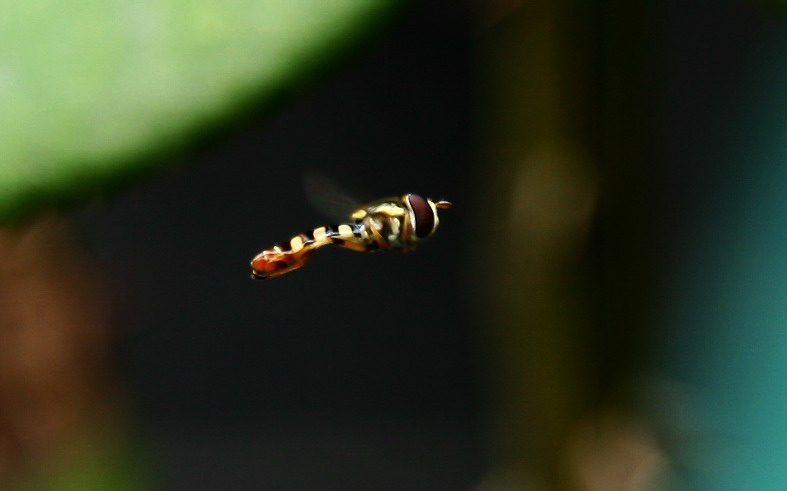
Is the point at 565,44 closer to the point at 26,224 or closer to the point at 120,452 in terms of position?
the point at 26,224

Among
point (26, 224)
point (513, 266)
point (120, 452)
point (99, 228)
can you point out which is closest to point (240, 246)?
point (99, 228)

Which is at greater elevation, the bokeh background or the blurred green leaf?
the blurred green leaf

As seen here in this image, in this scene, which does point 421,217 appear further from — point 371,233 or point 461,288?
point 461,288

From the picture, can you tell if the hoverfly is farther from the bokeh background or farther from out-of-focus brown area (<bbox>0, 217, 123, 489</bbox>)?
out-of-focus brown area (<bbox>0, 217, 123, 489</bbox>)

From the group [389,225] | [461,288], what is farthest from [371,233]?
[461,288]

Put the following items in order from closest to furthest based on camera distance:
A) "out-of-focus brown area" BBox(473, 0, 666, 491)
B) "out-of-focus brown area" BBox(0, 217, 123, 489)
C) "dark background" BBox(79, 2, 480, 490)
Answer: "out-of-focus brown area" BBox(473, 0, 666, 491) → "out-of-focus brown area" BBox(0, 217, 123, 489) → "dark background" BBox(79, 2, 480, 490)

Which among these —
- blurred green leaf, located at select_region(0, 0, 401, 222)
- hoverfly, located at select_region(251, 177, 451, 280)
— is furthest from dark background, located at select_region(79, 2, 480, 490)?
blurred green leaf, located at select_region(0, 0, 401, 222)
